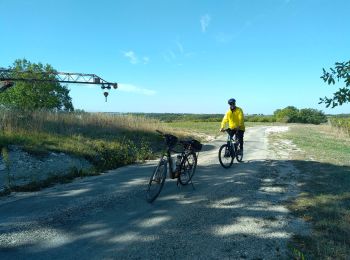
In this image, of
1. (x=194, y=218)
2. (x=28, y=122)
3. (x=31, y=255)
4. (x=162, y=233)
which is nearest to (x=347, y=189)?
(x=194, y=218)

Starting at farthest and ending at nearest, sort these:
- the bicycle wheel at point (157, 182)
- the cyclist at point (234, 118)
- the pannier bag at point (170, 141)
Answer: the cyclist at point (234, 118), the pannier bag at point (170, 141), the bicycle wheel at point (157, 182)

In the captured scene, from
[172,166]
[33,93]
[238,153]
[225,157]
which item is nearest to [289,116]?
[33,93]

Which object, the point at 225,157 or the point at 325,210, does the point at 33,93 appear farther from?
the point at 325,210

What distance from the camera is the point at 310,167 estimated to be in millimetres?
11797

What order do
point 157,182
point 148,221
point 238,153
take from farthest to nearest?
point 238,153 → point 157,182 → point 148,221

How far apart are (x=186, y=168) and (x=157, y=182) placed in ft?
4.42

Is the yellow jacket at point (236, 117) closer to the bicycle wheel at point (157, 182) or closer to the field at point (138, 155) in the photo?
the field at point (138, 155)

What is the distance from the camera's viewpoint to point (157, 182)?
726 cm

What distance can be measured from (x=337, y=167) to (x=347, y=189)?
3.96 metres

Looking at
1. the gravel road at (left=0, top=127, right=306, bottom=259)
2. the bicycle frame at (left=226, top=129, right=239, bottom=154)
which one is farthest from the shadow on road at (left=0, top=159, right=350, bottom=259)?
the bicycle frame at (left=226, top=129, right=239, bottom=154)

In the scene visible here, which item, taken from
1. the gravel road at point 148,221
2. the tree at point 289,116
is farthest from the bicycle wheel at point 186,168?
the tree at point 289,116

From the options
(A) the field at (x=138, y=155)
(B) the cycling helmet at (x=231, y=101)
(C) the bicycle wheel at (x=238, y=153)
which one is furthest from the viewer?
(C) the bicycle wheel at (x=238, y=153)

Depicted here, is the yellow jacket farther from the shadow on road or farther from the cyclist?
the shadow on road

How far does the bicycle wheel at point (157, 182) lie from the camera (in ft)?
23.3
